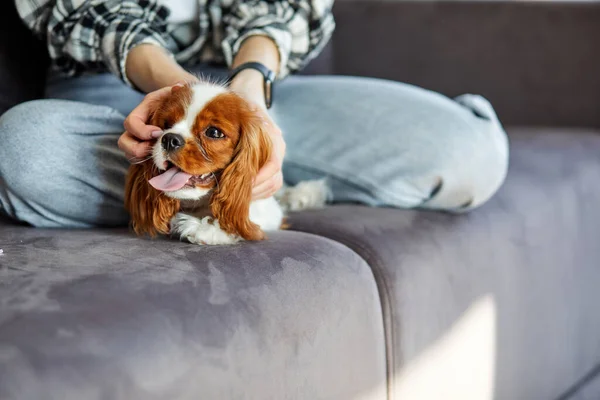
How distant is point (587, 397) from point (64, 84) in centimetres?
115

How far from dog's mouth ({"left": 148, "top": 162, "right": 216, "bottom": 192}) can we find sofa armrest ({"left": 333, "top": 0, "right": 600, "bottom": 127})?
120 cm

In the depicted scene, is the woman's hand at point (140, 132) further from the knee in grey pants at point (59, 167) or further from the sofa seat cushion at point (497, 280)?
the sofa seat cushion at point (497, 280)

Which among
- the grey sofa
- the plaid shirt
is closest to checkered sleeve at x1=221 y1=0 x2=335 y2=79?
the plaid shirt

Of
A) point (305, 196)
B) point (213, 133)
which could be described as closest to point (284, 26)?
point (305, 196)

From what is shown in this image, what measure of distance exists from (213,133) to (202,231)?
0.13m

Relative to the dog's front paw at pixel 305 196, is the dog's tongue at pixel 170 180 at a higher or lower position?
higher

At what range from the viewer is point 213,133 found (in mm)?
1039

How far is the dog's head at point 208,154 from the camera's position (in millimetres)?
1022

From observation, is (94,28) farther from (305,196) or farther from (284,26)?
(305,196)

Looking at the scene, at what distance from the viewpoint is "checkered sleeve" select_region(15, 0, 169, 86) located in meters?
1.33

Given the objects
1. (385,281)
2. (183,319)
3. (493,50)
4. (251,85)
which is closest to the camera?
(183,319)

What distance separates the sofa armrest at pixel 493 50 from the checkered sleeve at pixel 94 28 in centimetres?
79

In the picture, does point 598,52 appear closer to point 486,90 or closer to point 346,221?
point 486,90

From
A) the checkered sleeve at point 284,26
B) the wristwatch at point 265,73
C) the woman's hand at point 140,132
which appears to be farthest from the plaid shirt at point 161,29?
the woman's hand at point 140,132
